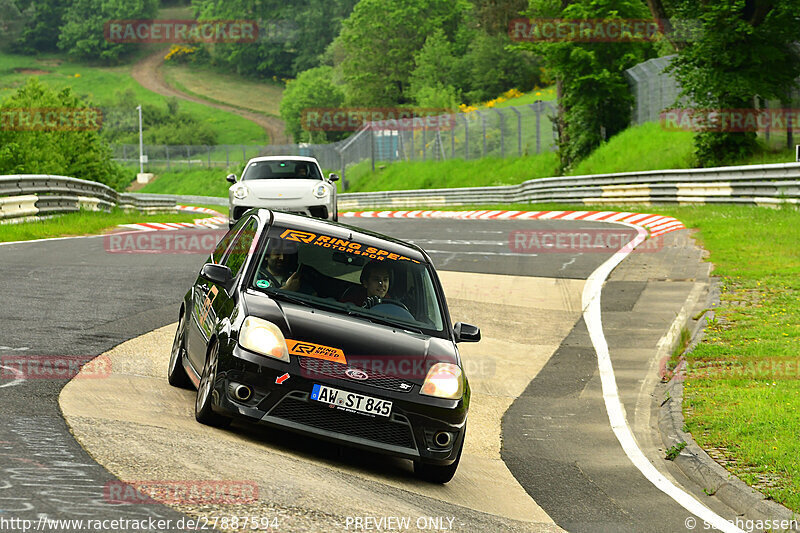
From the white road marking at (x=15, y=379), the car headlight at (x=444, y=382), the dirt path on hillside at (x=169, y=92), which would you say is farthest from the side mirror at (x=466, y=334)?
the dirt path on hillside at (x=169, y=92)

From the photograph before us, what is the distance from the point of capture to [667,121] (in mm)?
37094

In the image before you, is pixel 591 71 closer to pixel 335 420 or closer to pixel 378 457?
pixel 378 457

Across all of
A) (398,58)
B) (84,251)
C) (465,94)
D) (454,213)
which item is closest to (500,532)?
(84,251)

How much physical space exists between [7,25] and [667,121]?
159m

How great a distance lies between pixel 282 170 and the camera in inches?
798

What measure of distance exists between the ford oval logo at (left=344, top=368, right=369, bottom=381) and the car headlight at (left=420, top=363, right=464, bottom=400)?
42cm

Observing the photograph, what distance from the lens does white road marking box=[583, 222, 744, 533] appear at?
720cm

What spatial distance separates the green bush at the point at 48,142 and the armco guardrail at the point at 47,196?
382 cm

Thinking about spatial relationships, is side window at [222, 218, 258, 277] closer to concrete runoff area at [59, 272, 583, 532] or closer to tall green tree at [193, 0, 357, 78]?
concrete runoff area at [59, 272, 583, 532]

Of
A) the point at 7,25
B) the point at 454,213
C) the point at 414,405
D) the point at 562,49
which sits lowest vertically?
the point at 454,213

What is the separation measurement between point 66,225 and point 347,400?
18810 millimetres

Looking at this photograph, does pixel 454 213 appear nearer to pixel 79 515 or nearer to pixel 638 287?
pixel 638 287

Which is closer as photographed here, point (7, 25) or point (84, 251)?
point (84, 251)

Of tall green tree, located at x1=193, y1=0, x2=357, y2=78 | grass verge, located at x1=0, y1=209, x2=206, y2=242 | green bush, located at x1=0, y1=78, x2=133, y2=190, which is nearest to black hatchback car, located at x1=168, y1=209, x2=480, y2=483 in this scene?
grass verge, located at x1=0, y1=209, x2=206, y2=242
